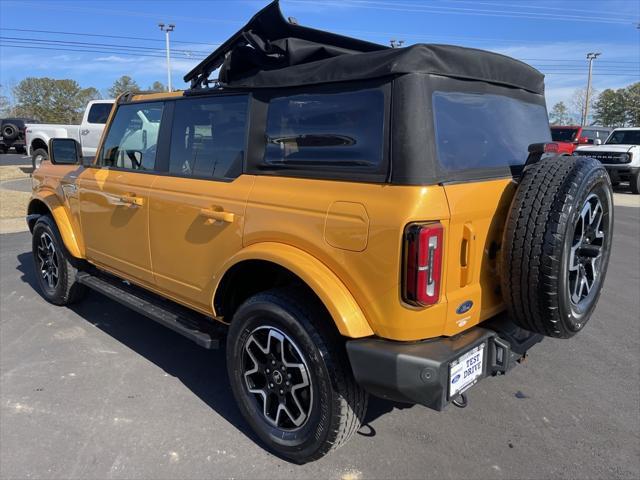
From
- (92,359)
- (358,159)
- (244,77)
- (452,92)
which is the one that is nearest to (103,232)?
(92,359)

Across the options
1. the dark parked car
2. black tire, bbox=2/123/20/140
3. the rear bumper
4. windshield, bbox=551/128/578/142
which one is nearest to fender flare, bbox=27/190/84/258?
the rear bumper

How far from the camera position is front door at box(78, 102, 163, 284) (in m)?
3.55

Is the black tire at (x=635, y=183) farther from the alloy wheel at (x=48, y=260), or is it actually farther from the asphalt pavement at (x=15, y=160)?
the asphalt pavement at (x=15, y=160)

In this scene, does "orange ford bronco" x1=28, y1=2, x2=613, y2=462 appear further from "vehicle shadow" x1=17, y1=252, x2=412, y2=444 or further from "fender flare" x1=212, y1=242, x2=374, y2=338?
"vehicle shadow" x1=17, y1=252, x2=412, y2=444

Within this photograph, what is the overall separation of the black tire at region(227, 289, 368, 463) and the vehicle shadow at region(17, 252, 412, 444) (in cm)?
27

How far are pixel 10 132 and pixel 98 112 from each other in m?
18.0

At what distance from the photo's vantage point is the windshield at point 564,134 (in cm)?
1806

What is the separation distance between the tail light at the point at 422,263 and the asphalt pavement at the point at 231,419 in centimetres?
105

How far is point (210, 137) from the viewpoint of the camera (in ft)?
10.3

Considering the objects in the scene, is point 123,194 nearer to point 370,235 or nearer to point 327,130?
point 327,130

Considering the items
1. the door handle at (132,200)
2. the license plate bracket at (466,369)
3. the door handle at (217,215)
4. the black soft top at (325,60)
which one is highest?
the black soft top at (325,60)

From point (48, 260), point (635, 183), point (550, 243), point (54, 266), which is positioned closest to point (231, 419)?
point (550, 243)

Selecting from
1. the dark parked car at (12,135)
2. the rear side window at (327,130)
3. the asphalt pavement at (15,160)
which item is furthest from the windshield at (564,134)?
the dark parked car at (12,135)

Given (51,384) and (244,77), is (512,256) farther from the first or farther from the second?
(51,384)
